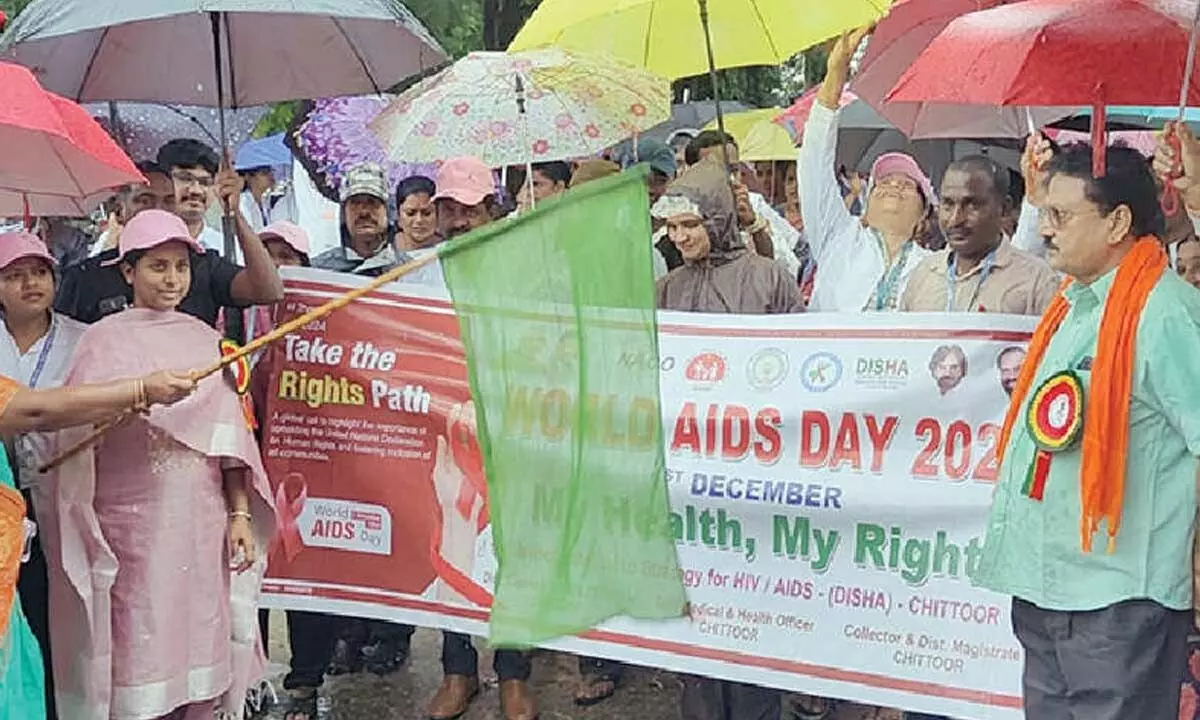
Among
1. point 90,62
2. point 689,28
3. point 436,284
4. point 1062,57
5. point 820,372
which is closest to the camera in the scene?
point 1062,57

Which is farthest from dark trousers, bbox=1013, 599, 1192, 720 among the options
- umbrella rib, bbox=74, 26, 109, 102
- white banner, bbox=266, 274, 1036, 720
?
umbrella rib, bbox=74, 26, 109, 102

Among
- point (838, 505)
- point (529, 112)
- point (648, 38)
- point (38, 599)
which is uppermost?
point (648, 38)

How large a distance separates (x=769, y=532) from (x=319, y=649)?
6.54ft

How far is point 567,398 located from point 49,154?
173 centimetres

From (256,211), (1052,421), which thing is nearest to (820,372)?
(1052,421)

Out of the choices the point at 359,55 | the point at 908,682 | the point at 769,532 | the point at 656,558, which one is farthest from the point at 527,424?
the point at 359,55

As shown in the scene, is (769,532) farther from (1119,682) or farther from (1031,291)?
(1119,682)

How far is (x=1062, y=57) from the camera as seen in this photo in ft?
10.7

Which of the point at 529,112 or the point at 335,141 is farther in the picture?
the point at 335,141

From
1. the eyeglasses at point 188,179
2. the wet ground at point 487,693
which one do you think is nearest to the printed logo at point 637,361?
the eyeglasses at point 188,179

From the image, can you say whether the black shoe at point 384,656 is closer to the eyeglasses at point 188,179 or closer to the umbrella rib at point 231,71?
the eyeglasses at point 188,179

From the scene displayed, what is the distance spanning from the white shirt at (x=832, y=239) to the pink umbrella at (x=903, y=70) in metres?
0.24

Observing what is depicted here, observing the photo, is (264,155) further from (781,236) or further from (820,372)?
(820,372)

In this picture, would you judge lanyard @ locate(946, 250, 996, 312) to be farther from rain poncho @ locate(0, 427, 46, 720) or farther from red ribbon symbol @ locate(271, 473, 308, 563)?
rain poncho @ locate(0, 427, 46, 720)
